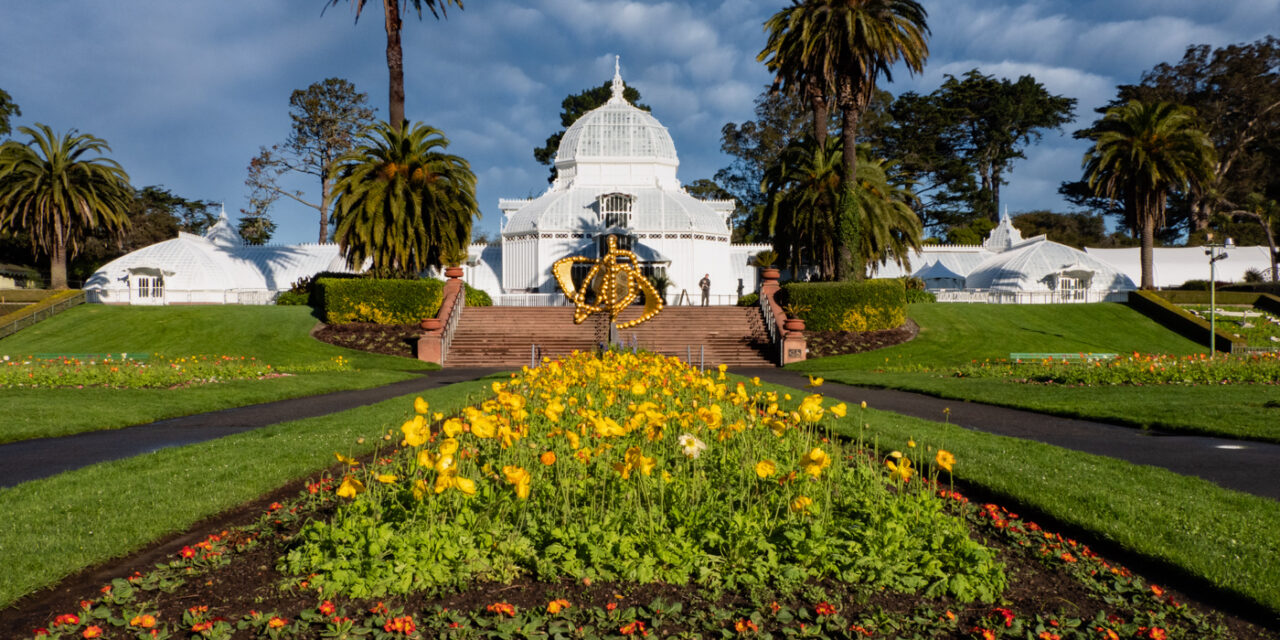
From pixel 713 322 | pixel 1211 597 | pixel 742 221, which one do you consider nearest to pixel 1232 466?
pixel 1211 597

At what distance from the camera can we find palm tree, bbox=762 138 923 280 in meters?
32.9

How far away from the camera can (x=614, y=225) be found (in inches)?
1741

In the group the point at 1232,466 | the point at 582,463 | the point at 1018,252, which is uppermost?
the point at 1018,252

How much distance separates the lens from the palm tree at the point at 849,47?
29459 mm

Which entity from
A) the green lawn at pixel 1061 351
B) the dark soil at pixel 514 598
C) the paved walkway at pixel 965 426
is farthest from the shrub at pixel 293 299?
the dark soil at pixel 514 598

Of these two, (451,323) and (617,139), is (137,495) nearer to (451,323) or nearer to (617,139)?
(451,323)

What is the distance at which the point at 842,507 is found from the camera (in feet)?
18.3

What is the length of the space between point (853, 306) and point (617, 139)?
2528 cm

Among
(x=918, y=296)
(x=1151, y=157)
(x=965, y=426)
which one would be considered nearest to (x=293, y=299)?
(x=918, y=296)

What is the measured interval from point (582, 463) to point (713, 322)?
25.2 metres

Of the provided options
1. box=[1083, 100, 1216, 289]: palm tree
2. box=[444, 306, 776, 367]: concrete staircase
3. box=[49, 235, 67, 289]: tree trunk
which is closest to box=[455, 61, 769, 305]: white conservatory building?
box=[444, 306, 776, 367]: concrete staircase

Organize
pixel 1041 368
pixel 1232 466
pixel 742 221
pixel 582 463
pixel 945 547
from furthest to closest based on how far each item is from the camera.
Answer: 1. pixel 742 221
2. pixel 1041 368
3. pixel 1232 466
4. pixel 582 463
5. pixel 945 547

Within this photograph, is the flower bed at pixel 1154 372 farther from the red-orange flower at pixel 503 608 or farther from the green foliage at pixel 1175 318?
the red-orange flower at pixel 503 608

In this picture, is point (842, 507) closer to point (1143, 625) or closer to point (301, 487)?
point (1143, 625)
